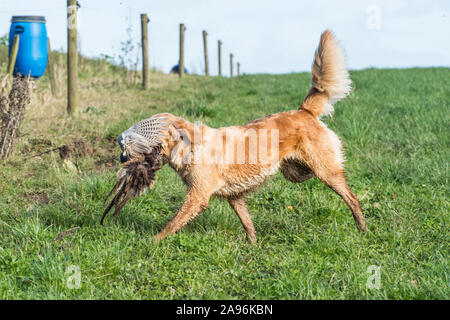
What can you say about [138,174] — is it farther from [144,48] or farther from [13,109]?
[144,48]

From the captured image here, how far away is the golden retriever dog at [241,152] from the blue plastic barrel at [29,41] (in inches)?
252

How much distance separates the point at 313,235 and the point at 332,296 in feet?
3.25

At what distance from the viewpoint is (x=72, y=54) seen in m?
8.16

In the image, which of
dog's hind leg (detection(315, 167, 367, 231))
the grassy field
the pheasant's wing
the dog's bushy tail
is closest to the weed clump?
the grassy field

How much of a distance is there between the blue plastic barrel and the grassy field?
2304 mm

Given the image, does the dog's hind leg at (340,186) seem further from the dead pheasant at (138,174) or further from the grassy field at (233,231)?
the dead pheasant at (138,174)

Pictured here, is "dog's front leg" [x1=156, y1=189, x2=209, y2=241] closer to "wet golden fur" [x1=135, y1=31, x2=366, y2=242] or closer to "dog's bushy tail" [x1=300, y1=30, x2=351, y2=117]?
"wet golden fur" [x1=135, y1=31, x2=366, y2=242]

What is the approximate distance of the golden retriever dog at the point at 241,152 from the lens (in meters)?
3.42

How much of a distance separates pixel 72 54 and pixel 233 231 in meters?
5.61

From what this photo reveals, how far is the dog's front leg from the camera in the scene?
3.41m

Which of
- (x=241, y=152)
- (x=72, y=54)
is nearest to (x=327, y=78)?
(x=241, y=152)
